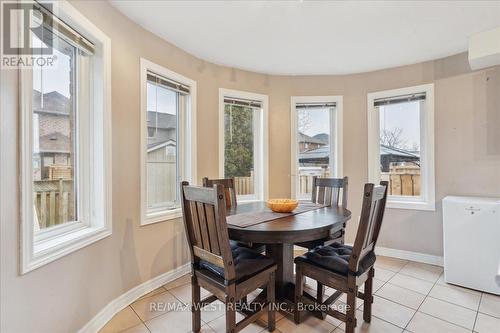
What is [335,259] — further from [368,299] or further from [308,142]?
[308,142]

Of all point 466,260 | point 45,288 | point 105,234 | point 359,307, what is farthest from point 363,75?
point 45,288

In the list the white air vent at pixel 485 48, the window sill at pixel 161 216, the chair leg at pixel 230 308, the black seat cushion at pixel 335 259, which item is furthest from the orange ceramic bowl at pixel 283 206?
the white air vent at pixel 485 48

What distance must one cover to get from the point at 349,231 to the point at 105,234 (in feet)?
9.91

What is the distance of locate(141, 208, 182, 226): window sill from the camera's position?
240 centimetres

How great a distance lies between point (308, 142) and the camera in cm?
374

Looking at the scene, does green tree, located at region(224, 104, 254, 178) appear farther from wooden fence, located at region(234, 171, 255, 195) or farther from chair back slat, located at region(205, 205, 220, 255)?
chair back slat, located at region(205, 205, 220, 255)

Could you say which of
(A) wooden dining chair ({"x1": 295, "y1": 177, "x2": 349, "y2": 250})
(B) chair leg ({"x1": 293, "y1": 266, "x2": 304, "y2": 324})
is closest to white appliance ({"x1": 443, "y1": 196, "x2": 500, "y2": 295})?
(A) wooden dining chair ({"x1": 295, "y1": 177, "x2": 349, "y2": 250})

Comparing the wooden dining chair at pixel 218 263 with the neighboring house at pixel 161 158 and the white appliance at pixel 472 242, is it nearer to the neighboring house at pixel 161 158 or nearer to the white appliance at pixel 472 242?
the neighboring house at pixel 161 158

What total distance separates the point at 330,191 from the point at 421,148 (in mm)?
1493

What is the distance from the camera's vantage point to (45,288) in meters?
1.42

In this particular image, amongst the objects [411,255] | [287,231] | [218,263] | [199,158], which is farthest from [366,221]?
[411,255]

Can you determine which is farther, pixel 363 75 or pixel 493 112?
pixel 363 75

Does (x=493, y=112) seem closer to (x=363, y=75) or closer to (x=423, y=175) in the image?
(x=423, y=175)

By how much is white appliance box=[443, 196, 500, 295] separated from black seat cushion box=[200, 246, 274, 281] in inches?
79.7
